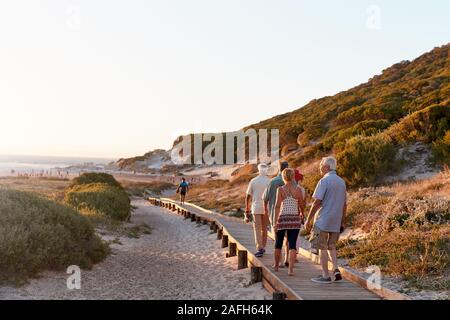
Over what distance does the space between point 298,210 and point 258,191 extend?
1.62m

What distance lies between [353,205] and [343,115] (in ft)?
103

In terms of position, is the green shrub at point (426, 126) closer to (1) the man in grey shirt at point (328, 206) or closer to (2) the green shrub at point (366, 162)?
(2) the green shrub at point (366, 162)

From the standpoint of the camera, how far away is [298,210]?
862cm

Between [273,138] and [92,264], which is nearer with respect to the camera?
[92,264]

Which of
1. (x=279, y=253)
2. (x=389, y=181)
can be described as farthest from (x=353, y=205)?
(x=279, y=253)

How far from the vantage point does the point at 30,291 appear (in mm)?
8898

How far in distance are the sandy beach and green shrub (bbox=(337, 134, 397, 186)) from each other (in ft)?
25.2

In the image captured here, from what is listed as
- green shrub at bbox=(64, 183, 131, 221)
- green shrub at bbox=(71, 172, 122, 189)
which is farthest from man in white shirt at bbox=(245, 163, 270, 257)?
green shrub at bbox=(71, 172, 122, 189)

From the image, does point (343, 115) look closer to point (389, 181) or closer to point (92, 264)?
point (389, 181)

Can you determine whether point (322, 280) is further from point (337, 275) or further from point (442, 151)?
point (442, 151)

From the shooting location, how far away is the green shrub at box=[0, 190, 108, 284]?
30.5ft
